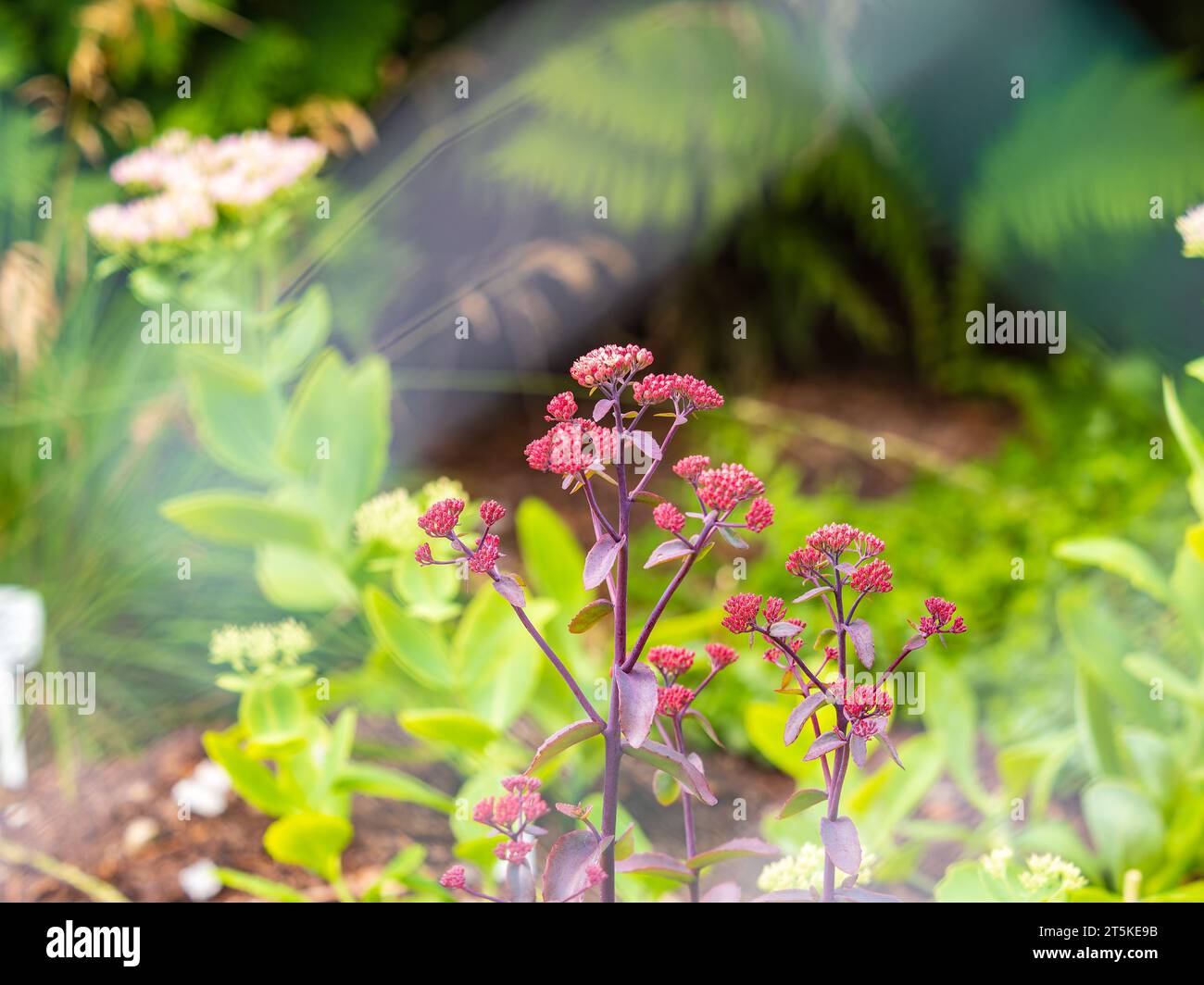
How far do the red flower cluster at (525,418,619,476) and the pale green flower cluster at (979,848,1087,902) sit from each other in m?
0.33

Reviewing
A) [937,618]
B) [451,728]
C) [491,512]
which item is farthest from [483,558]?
[451,728]

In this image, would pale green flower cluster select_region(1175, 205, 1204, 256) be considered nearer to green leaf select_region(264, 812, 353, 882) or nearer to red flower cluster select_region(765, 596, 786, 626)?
red flower cluster select_region(765, 596, 786, 626)

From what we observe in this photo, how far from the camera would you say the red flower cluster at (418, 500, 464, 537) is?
545 mm

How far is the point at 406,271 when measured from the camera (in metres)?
2.27

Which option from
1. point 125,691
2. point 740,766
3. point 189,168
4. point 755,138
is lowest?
point 740,766

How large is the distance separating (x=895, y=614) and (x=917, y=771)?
61 centimetres

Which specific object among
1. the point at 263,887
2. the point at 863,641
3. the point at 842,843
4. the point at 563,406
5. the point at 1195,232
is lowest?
the point at 263,887

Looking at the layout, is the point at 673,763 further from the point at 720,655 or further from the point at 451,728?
the point at 451,728

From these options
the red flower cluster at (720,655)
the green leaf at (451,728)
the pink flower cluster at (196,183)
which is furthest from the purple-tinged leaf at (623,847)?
the pink flower cluster at (196,183)

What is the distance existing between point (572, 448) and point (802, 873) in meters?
0.30

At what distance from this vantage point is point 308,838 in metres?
0.85

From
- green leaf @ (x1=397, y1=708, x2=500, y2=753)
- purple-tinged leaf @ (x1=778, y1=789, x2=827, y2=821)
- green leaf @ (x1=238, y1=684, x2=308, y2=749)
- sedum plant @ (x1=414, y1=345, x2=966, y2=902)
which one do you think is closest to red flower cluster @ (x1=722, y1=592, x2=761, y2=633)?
sedum plant @ (x1=414, y1=345, x2=966, y2=902)
